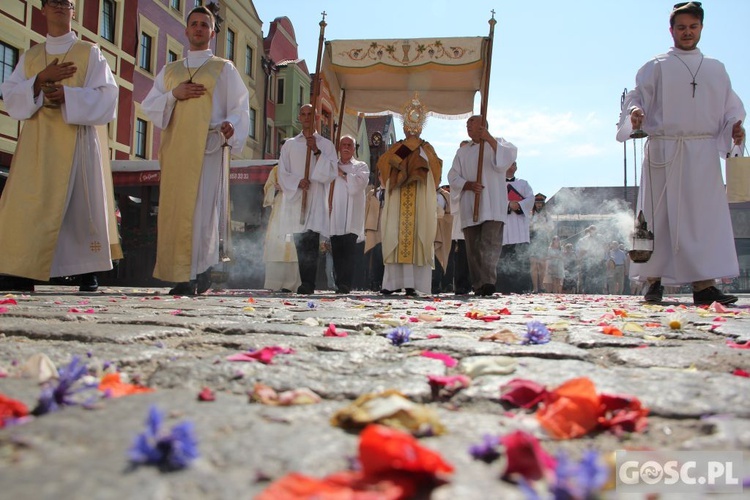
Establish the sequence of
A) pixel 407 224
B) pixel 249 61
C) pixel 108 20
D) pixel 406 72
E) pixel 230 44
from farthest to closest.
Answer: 1. pixel 249 61
2. pixel 230 44
3. pixel 108 20
4. pixel 406 72
5. pixel 407 224

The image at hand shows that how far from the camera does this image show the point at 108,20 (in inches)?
837

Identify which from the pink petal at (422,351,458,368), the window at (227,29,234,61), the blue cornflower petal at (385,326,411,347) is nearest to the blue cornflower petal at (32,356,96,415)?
the pink petal at (422,351,458,368)

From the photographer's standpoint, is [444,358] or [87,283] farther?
[87,283]

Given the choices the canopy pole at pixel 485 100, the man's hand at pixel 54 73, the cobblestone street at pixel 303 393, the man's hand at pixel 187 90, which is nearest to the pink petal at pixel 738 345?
the cobblestone street at pixel 303 393

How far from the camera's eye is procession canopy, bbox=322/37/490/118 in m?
10.0

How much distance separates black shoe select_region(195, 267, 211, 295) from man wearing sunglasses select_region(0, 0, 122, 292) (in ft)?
2.86

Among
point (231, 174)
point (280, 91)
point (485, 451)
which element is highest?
point (280, 91)

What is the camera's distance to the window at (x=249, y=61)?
3075 centimetres

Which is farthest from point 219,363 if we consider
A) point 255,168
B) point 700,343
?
point 255,168

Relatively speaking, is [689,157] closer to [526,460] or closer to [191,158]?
[191,158]

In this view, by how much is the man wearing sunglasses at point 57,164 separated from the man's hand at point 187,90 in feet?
1.92

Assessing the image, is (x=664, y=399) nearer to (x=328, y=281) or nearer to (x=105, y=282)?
(x=328, y=281)

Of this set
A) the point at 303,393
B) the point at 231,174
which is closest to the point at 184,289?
the point at 303,393

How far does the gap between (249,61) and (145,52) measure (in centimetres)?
841
